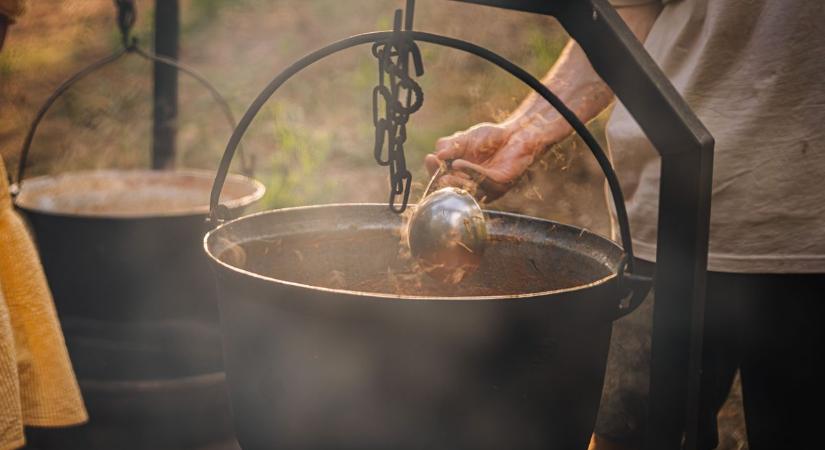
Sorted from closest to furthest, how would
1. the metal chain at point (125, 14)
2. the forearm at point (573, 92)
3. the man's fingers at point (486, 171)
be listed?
the man's fingers at point (486, 171)
the forearm at point (573, 92)
the metal chain at point (125, 14)

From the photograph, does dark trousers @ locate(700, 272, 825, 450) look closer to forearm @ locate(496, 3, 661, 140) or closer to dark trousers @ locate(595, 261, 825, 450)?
dark trousers @ locate(595, 261, 825, 450)

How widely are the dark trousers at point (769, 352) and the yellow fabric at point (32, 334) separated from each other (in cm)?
145

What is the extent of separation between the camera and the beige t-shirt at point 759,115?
1.82m

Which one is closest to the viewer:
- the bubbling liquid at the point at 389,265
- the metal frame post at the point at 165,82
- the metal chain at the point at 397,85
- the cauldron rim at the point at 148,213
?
the metal chain at the point at 397,85

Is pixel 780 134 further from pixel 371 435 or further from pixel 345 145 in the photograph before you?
pixel 345 145

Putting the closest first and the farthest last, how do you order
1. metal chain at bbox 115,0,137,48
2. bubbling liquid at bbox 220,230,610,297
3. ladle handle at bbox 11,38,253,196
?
bubbling liquid at bbox 220,230,610,297, ladle handle at bbox 11,38,253,196, metal chain at bbox 115,0,137,48

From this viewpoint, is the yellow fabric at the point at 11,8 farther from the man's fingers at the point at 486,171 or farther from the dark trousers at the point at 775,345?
the dark trousers at the point at 775,345

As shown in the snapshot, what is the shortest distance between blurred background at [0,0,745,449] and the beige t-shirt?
8.16 feet

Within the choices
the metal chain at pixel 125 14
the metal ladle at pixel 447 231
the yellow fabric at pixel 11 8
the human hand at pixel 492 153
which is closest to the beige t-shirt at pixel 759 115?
the human hand at pixel 492 153

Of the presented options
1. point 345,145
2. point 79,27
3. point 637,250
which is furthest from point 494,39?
point 637,250

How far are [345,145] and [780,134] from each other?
4.79 m

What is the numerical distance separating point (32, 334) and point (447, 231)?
44.6 inches

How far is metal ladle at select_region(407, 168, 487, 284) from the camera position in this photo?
1.58 meters

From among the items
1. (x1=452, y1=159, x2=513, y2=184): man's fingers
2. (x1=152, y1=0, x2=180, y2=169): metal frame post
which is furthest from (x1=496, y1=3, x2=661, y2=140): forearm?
(x1=152, y1=0, x2=180, y2=169): metal frame post
